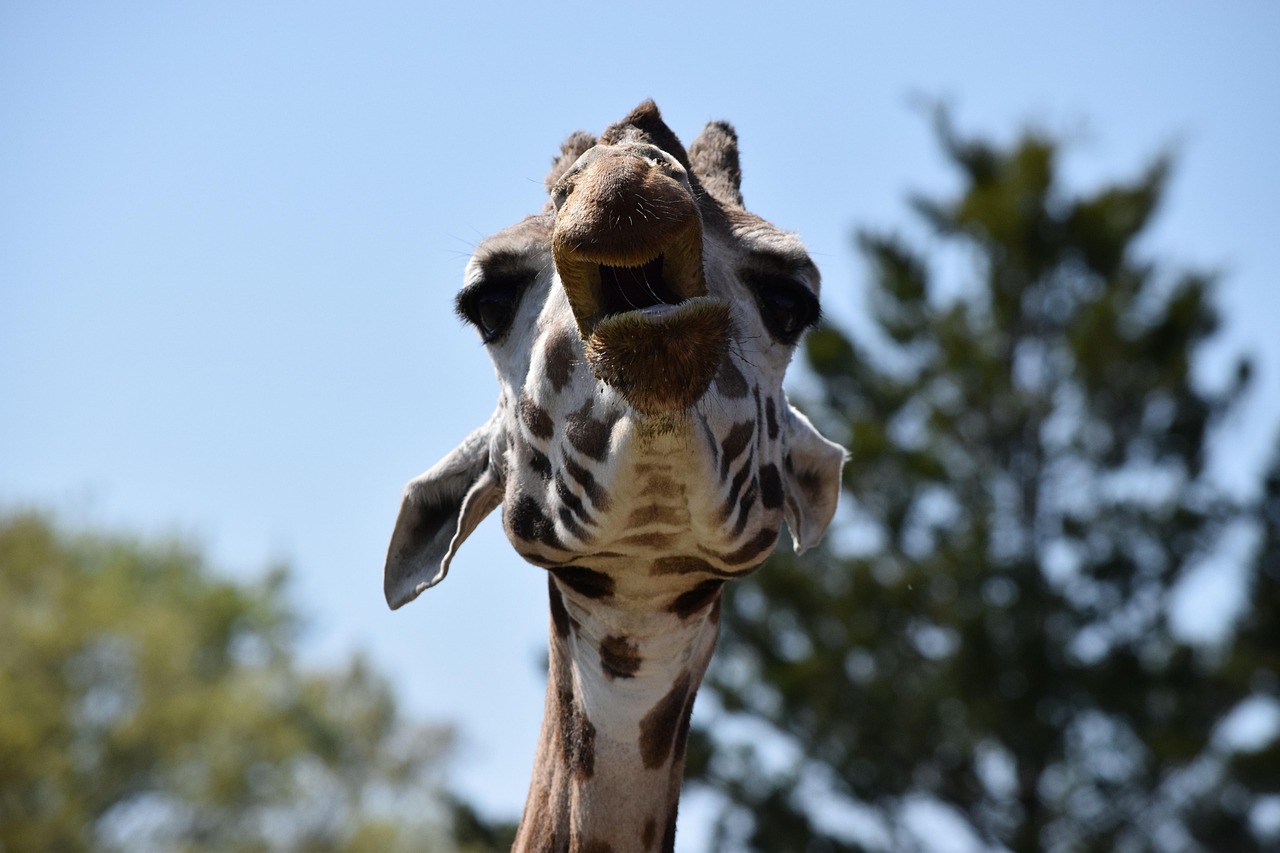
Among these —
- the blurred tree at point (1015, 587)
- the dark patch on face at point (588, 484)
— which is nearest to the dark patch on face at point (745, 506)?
the dark patch on face at point (588, 484)

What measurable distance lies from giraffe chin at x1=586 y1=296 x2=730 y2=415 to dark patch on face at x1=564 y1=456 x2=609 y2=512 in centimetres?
46

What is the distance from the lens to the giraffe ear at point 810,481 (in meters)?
5.22

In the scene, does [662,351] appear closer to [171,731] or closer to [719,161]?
[719,161]

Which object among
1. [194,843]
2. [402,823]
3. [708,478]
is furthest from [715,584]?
[402,823]

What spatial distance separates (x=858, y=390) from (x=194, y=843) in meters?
22.5

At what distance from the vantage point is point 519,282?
452 centimetres

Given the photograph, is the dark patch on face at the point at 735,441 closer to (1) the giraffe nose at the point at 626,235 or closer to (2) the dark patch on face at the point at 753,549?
(2) the dark patch on face at the point at 753,549

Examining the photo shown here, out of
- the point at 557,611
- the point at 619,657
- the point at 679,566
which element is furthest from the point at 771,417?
the point at 557,611

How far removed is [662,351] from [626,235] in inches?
11.7

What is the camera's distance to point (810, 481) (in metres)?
5.38

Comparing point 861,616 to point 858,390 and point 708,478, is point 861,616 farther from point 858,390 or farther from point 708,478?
point 708,478

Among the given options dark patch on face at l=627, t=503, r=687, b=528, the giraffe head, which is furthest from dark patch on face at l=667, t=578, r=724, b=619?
dark patch on face at l=627, t=503, r=687, b=528

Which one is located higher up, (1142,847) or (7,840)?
(1142,847)

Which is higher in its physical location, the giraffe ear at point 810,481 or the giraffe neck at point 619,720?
the giraffe ear at point 810,481
